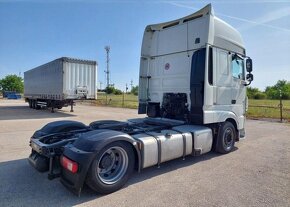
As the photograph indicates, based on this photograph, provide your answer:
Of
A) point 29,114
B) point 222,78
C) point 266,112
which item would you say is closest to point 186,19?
point 222,78

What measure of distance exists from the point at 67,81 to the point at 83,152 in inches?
520

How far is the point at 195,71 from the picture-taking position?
570cm

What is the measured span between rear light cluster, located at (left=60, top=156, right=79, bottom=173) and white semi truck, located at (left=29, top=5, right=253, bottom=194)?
0.05ft

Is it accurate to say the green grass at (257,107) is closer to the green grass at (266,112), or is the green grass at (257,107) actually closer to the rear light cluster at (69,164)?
the green grass at (266,112)

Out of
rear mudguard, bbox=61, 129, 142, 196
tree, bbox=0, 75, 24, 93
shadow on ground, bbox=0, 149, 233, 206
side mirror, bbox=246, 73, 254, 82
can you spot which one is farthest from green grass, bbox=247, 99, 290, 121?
tree, bbox=0, 75, 24, 93

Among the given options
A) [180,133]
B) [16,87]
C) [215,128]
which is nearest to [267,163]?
[215,128]

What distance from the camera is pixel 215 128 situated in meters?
6.02

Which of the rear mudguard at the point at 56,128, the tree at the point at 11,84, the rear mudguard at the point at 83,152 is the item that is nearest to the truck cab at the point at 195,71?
the rear mudguard at the point at 56,128

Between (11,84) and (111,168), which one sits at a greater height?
(11,84)

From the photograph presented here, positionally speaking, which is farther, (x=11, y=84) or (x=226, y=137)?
(x=11, y=84)

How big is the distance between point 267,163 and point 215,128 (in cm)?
142

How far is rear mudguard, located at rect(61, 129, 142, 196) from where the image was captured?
11.0ft

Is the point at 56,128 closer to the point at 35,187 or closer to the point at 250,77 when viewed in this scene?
the point at 35,187

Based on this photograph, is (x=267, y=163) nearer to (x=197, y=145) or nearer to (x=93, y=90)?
(x=197, y=145)
